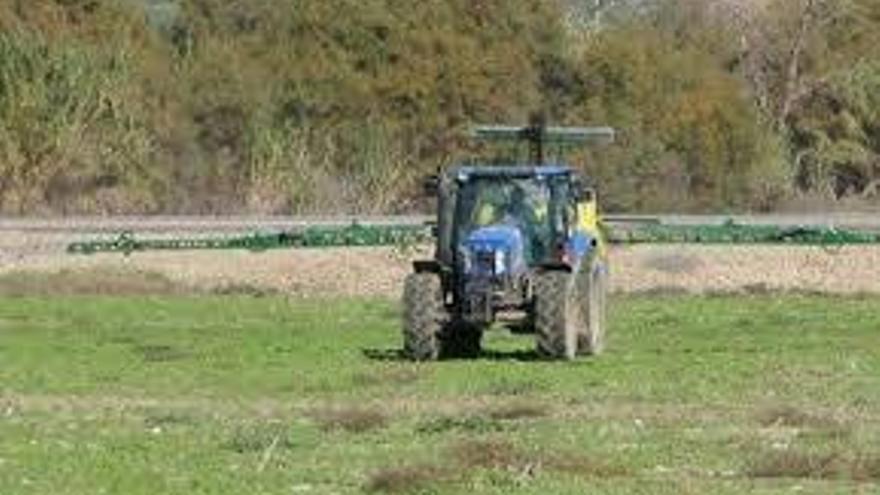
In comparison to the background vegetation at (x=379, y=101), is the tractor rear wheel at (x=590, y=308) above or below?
below

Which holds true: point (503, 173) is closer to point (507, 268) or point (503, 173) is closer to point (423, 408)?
point (507, 268)

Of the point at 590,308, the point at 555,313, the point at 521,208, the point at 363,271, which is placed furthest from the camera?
the point at 363,271

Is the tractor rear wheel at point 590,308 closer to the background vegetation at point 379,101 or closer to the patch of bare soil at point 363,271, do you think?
the patch of bare soil at point 363,271

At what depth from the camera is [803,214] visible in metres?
68.1

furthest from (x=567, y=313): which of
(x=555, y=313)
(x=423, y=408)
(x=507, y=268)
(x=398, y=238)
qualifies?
(x=398, y=238)

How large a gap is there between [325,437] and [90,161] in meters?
52.4

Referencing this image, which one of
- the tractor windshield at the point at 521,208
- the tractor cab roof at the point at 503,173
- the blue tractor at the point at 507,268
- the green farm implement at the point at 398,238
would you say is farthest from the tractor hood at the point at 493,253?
the green farm implement at the point at 398,238

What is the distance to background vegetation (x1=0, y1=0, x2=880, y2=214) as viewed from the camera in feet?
230

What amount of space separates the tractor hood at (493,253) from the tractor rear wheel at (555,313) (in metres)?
0.41

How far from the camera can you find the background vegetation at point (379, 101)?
70.1 m

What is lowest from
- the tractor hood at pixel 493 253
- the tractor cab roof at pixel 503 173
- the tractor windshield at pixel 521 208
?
the tractor hood at pixel 493 253

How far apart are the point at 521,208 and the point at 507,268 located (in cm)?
98

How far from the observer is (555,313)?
2748cm

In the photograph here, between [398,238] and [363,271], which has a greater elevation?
[398,238]
